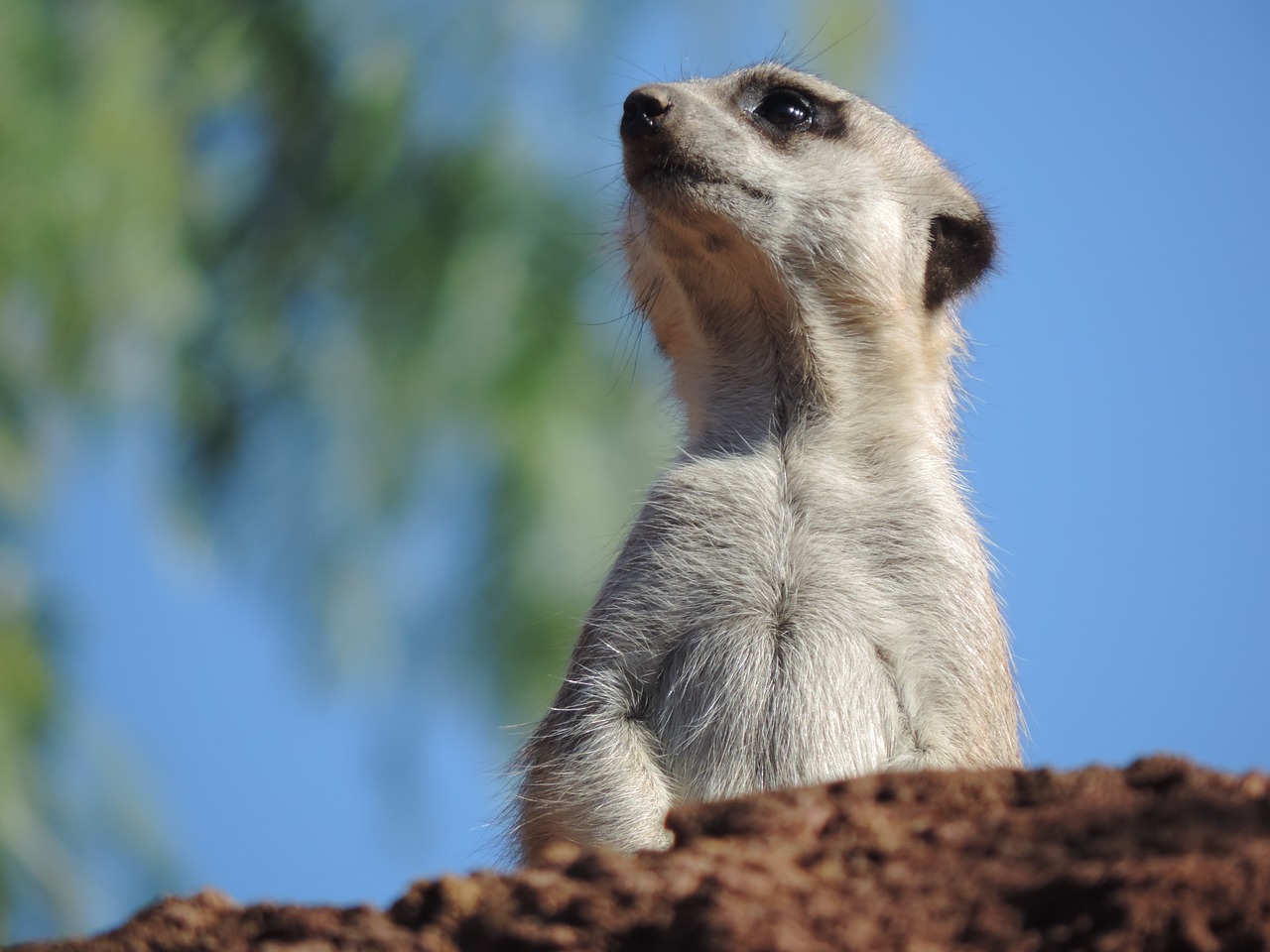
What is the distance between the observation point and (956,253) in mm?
5805

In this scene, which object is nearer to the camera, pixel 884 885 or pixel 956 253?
pixel 884 885

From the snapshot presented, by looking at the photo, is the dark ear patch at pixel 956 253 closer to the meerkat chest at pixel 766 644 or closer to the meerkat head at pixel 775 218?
the meerkat head at pixel 775 218

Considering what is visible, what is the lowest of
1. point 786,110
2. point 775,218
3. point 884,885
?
point 884,885

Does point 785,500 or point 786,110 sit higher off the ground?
point 786,110

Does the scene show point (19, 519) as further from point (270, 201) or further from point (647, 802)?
point (647, 802)

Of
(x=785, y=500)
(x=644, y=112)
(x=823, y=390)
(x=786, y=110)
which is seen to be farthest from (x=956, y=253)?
(x=785, y=500)

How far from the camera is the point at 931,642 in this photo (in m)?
4.54

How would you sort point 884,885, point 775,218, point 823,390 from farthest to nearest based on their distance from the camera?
point 775,218 → point 823,390 → point 884,885

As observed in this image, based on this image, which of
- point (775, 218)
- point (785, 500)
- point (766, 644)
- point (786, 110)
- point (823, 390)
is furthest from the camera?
point (786, 110)

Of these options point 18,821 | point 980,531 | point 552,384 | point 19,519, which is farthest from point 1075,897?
point 552,384

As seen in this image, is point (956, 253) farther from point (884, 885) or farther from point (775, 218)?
point (884, 885)

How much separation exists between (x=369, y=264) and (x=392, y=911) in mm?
11829

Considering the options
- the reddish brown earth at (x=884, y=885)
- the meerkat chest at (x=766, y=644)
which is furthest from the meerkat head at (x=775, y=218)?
the reddish brown earth at (x=884, y=885)

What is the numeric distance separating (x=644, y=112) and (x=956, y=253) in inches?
52.6
